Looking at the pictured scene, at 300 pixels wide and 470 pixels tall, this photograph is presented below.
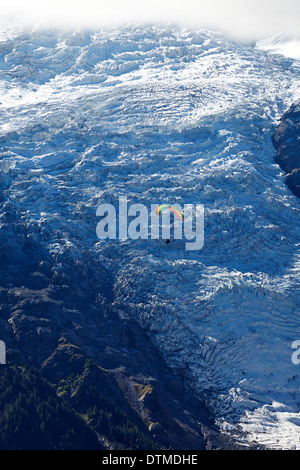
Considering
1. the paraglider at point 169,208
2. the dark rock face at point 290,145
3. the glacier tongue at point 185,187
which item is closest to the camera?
the glacier tongue at point 185,187

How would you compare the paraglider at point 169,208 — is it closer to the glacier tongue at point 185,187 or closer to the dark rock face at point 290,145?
the glacier tongue at point 185,187

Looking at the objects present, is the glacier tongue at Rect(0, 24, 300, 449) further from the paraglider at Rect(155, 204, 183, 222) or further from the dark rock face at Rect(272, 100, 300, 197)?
the paraglider at Rect(155, 204, 183, 222)

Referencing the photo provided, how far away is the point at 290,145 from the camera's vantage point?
167 metres

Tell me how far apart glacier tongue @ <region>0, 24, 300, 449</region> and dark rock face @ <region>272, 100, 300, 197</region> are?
1841 millimetres

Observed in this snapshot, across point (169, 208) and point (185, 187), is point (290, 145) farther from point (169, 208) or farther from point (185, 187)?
point (169, 208)

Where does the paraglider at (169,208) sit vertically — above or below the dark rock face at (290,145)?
below

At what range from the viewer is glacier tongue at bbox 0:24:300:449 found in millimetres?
130000

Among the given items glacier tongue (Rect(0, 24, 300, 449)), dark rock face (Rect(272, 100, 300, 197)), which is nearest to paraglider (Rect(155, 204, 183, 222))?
glacier tongue (Rect(0, 24, 300, 449))

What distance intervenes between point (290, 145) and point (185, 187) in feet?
83.7

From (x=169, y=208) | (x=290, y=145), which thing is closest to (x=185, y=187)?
(x=169, y=208)

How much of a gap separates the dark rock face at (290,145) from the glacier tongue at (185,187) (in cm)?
184

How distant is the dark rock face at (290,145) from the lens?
159875mm

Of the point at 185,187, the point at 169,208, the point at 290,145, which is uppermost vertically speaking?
the point at 290,145

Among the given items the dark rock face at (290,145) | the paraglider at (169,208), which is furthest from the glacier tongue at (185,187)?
the paraglider at (169,208)
